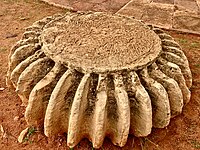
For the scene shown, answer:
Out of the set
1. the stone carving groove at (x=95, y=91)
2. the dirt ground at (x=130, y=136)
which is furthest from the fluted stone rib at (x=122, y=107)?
the dirt ground at (x=130, y=136)

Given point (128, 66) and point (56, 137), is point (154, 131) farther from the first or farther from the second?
point (56, 137)

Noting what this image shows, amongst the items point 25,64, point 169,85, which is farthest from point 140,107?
point 25,64

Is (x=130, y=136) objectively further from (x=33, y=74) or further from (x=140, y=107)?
(x=33, y=74)

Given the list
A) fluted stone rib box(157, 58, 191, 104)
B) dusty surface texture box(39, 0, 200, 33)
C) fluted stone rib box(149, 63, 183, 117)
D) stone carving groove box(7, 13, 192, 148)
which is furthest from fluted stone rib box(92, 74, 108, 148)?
dusty surface texture box(39, 0, 200, 33)

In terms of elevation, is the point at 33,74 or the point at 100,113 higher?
the point at 33,74

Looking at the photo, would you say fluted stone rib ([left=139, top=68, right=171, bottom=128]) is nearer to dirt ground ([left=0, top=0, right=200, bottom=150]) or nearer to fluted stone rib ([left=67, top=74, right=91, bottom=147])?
dirt ground ([left=0, top=0, right=200, bottom=150])

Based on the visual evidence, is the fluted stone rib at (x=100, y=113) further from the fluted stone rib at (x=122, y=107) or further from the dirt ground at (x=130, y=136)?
the dirt ground at (x=130, y=136)
